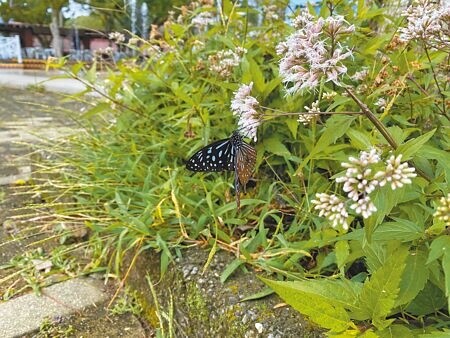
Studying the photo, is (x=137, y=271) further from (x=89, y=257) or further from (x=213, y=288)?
(x=213, y=288)

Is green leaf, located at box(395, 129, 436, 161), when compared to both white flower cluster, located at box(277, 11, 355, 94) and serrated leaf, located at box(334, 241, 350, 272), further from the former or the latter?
serrated leaf, located at box(334, 241, 350, 272)

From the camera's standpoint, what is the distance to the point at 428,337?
0.69 m

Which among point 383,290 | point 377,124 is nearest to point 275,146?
point 377,124

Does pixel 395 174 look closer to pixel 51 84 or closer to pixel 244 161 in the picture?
pixel 244 161

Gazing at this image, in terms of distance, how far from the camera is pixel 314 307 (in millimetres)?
749

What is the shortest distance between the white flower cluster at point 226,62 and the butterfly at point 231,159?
45 cm

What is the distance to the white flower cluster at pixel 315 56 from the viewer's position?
2.36ft

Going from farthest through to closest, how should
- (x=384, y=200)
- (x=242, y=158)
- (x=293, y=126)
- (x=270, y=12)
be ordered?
1. (x=270, y=12)
2. (x=293, y=126)
3. (x=242, y=158)
4. (x=384, y=200)

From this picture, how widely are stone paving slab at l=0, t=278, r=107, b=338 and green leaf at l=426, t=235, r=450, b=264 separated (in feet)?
3.85

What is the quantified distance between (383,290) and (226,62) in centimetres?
110

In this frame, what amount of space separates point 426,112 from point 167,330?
110cm

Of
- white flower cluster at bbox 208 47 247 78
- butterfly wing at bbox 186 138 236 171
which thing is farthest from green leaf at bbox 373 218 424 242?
white flower cluster at bbox 208 47 247 78

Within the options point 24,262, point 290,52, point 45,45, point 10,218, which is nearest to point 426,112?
point 290,52

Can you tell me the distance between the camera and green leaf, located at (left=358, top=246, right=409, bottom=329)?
2.41 feet
